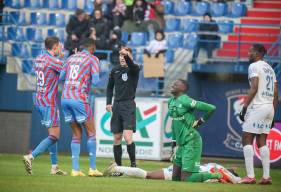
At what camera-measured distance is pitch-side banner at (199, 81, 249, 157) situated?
21109 millimetres

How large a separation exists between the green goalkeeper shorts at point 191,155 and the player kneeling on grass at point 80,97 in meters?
1.40

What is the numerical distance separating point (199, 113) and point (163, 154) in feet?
6.02

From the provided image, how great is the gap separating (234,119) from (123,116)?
20.8 ft

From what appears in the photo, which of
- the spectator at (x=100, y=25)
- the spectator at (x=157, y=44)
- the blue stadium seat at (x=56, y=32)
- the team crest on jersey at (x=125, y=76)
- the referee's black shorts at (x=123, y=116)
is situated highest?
the spectator at (x=100, y=25)

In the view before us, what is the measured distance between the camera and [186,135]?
13.4 meters

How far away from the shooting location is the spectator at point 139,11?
24.2 metres

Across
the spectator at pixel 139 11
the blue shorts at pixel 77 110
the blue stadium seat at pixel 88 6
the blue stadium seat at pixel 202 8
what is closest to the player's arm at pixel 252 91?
the blue shorts at pixel 77 110

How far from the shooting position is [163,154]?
66.2ft

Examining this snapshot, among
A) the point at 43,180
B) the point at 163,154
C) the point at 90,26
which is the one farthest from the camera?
the point at 90,26

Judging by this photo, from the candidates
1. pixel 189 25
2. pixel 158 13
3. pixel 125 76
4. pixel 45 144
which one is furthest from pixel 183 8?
Result: pixel 45 144

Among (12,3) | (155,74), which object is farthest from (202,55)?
(12,3)

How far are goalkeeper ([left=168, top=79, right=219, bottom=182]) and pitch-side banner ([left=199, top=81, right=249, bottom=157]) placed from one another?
763 cm

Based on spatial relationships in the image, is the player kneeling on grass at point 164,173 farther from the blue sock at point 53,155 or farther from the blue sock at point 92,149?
the blue sock at point 53,155

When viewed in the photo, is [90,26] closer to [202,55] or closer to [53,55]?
[202,55]
